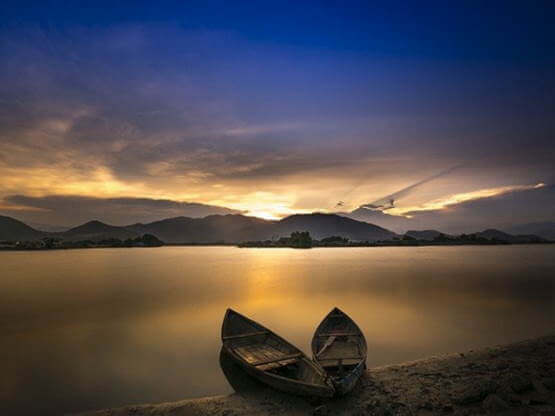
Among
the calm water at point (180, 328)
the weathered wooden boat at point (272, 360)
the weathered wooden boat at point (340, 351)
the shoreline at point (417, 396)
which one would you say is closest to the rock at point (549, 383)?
the shoreline at point (417, 396)

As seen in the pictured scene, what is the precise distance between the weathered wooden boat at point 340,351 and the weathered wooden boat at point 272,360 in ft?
1.71

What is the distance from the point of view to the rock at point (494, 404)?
7750 mm

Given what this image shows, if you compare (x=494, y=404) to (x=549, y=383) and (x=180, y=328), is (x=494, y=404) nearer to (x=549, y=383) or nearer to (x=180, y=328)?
(x=549, y=383)

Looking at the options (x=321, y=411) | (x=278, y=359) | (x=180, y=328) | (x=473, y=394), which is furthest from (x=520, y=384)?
(x=180, y=328)

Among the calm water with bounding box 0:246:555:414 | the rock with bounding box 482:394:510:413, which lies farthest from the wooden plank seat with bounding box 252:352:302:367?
the rock with bounding box 482:394:510:413

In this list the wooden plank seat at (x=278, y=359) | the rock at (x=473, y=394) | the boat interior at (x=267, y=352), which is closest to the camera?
the rock at (x=473, y=394)

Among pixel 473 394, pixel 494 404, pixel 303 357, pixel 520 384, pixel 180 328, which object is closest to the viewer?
pixel 494 404

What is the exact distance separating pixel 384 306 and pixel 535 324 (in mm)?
9066

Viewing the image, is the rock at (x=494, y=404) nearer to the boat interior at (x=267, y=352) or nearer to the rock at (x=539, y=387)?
the rock at (x=539, y=387)

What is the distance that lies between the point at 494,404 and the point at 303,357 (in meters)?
5.03

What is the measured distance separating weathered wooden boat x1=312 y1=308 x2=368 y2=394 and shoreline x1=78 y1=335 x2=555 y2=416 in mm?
558

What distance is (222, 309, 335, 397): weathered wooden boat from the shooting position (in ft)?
28.6

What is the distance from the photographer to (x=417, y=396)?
9047 mm

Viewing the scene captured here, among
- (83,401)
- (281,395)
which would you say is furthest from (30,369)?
(281,395)
